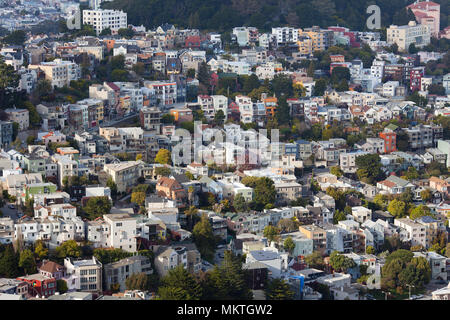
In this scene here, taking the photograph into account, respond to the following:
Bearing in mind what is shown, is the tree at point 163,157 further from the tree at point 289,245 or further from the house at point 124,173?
the tree at point 289,245

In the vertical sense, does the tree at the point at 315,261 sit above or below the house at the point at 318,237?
below

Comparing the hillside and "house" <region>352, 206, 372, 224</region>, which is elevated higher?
the hillside

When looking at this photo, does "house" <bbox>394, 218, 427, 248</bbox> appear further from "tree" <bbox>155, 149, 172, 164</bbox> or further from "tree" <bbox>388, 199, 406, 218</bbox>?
"tree" <bbox>155, 149, 172, 164</bbox>

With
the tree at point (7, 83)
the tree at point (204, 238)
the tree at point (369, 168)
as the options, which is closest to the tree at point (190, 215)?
the tree at point (204, 238)

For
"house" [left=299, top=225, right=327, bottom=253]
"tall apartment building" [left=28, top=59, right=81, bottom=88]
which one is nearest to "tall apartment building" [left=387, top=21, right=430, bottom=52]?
"tall apartment building" [left=28, top=59, right=81, bottom=88]

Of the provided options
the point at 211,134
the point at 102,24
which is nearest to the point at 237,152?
the point at 211,134
